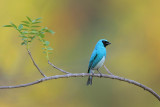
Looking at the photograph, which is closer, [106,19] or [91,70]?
[91,70]

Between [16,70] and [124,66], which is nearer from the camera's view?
[16,70]

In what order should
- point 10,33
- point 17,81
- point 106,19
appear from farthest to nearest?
point 106,19
point 10,33
point 17,81

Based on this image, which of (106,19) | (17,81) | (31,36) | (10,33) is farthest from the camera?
(106,19)

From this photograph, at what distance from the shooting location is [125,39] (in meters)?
7.73

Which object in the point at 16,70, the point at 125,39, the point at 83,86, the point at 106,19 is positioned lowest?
the point at 83,86

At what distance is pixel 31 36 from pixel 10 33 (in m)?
4.50

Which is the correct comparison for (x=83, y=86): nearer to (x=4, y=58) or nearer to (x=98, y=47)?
(x=4, y=58)

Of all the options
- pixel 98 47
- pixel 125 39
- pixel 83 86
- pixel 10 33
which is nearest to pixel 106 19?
pixel 125 39

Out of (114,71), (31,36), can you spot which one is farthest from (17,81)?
(31,36)

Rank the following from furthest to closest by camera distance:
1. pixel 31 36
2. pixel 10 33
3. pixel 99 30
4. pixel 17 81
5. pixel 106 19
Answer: pixel 106 19
pixel 99 30
pixel 10 33
pixel 17 81
pixel 31 36

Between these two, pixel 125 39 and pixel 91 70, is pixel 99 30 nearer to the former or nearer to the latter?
pixel 125 39

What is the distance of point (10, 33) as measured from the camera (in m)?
6.63

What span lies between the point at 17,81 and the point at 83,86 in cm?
155

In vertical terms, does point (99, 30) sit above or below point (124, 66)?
above
